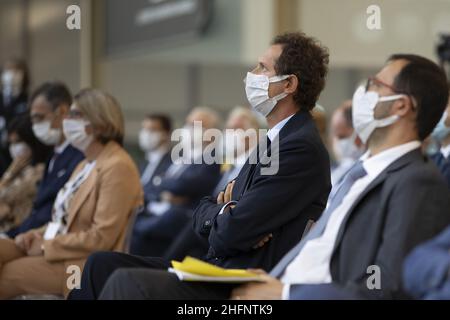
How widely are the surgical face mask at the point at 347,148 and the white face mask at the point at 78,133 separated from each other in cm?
215

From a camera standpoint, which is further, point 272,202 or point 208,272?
point 272,202

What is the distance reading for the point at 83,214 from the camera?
518cm

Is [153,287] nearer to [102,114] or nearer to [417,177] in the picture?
[417,177]

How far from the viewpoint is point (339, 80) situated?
42.2 feet

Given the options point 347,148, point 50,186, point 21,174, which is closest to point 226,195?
point 50,186

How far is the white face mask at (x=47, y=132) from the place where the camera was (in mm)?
6242

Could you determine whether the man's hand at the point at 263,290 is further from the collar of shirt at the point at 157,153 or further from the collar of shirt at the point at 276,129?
the collar of shirt at the point at 157,153

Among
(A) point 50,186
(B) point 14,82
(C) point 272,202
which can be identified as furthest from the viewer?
(B) point 14,82

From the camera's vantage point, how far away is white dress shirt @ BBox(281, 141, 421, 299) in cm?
327

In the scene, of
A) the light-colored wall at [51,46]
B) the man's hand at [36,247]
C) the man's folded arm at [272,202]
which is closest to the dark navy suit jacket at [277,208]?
the man's folded arm at [272,202]

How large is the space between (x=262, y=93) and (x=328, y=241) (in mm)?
1043

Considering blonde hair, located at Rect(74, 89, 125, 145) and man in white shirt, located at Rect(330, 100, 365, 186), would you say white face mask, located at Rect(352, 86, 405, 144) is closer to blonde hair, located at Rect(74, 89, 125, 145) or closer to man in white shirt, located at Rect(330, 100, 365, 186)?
blonde hair, located at Rect(74, 89, 125, 145)

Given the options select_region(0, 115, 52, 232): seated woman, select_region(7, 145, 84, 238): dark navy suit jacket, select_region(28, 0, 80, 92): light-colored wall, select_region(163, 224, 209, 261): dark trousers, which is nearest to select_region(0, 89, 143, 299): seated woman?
select_region(7, 145, 84, 238): dark navy suit jacket

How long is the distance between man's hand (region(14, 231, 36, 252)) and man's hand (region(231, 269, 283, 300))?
2.35 m
